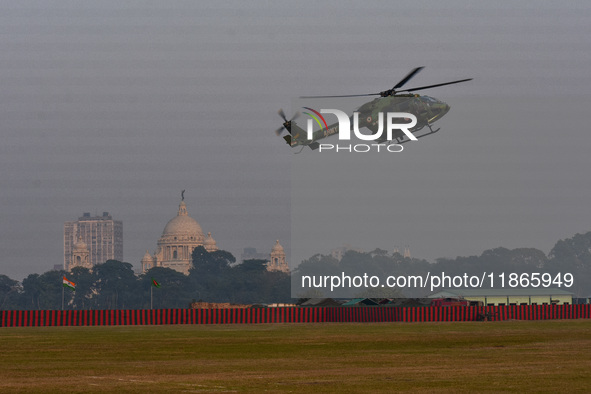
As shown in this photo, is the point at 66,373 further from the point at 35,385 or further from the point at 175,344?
the point at 175,344

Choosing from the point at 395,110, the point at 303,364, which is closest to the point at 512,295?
the point at 395,110

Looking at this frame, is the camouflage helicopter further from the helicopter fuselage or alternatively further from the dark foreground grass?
the dark foreground grass

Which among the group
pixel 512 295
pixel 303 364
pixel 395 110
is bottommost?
pixel 303 364

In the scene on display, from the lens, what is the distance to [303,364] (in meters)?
28.4

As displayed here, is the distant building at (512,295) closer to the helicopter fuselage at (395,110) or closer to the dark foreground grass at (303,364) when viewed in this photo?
the helicopter fuselage at (395,110)

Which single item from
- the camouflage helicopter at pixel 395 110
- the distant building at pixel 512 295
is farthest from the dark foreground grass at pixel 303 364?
the distant building at pixel 512 295

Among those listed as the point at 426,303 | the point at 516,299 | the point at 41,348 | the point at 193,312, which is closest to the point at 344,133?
the point at 193,312

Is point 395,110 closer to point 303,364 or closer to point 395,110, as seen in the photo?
point 395,110

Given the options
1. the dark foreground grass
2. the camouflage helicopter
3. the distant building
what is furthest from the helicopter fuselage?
the distant building

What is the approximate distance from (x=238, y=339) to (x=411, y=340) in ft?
24.2

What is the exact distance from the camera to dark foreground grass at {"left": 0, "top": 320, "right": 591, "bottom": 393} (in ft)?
72.0

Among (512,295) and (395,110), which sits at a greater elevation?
(395,110)

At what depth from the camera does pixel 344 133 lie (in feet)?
254

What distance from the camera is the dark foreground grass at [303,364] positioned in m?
22.0
